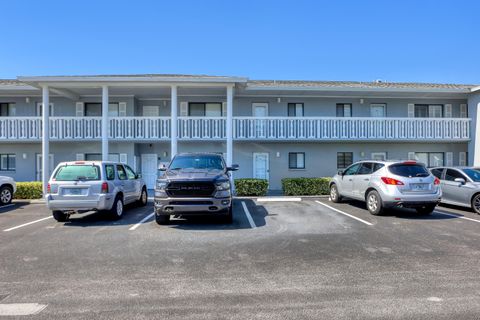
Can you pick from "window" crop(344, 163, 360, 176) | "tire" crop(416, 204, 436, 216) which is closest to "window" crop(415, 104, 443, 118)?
"window" crop(344, 163, 360, 176)

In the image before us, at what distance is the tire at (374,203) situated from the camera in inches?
358

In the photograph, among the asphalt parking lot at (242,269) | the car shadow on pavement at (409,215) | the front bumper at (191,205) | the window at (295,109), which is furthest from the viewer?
the window at (295,109)

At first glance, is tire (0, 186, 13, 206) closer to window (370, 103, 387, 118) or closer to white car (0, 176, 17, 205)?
white car (0, 176, 17, 205)

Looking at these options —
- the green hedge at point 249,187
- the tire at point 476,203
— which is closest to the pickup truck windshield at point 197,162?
the green hedge at point 249,187

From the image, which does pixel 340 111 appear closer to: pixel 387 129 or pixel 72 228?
pixel 387 129

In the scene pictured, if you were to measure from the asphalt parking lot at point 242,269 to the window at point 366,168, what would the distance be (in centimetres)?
182

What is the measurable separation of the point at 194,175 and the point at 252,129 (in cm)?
846

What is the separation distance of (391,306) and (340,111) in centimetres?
1603

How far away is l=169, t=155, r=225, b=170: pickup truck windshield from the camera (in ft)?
29.0

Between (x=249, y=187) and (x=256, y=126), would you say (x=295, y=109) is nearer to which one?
(x=256, y=126)

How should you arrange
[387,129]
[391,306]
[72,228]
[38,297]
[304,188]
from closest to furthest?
[391,306] → [38,297] → [72,228] → [304,188] → [387,129]

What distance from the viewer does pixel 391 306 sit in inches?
142

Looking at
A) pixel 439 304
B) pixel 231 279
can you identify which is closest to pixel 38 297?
pixel 231 279

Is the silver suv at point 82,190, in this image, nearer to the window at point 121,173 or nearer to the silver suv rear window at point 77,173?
the silver suv rear window at point 77,173
